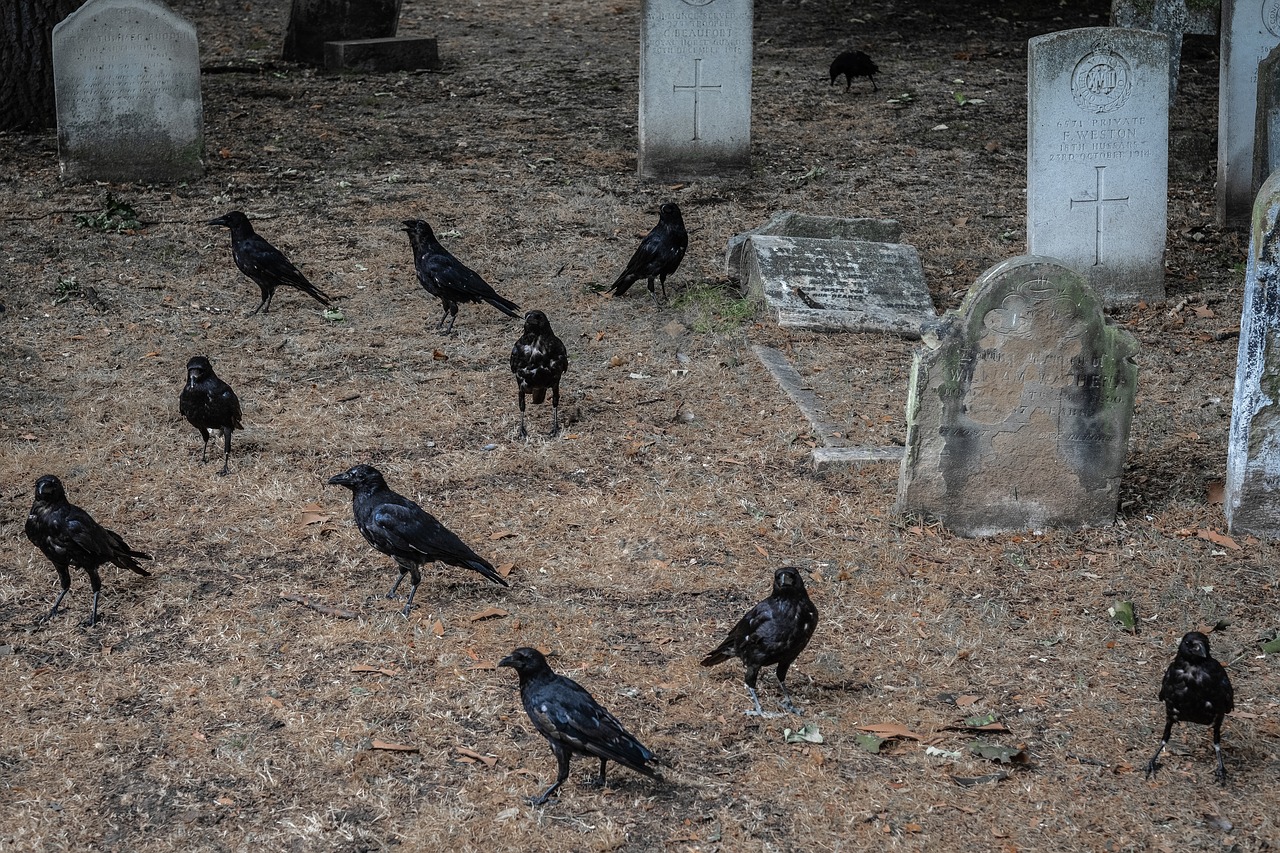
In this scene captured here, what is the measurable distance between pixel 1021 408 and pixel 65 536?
4453mm

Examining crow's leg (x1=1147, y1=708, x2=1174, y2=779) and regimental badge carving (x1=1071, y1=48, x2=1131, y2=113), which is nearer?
crow's leg (x1=1147, y1=708, x2=1174, y2=779)

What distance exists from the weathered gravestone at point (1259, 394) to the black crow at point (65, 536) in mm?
5296

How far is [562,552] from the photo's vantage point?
22.0 ft

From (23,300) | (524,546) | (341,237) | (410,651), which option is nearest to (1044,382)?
(524,546)

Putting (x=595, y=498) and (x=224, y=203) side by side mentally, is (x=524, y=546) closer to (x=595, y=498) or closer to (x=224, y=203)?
(x=595, y=498)

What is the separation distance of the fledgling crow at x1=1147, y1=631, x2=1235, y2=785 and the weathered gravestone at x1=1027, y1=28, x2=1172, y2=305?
573 centimetres

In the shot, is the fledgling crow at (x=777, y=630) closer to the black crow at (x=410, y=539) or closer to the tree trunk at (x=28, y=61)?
the black crow at (x=410, y=539)

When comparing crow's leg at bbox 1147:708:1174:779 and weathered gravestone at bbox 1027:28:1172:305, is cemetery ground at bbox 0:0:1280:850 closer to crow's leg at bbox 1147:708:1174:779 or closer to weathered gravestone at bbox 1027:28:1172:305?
crow's leg at bbox 1147:708:1174:779

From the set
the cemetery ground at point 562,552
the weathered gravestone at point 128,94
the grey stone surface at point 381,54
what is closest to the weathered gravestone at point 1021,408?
the cemetery ground at point 562,552

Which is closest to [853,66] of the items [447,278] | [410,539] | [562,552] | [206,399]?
[447,278]

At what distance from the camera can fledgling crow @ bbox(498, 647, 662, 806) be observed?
183 inches

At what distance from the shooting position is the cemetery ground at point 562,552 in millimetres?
4809

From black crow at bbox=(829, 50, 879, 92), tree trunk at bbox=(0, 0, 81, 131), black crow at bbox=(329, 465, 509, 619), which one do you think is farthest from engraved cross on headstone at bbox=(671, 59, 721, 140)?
black crow at bbox=(329, 465, 509, 619)

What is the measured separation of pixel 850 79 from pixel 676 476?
9021mm
